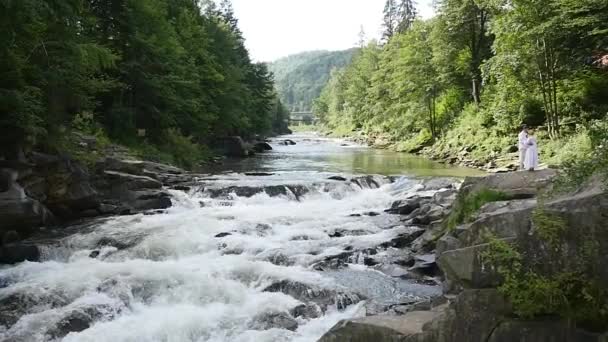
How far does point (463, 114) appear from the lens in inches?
1655

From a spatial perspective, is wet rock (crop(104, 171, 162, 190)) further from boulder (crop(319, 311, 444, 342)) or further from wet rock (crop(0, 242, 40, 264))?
boulder (crop(319, 311, 444, 342))

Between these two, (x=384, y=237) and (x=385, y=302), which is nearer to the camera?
(x=385, y=302)

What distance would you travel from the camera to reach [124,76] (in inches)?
1114

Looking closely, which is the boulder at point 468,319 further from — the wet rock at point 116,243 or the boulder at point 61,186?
the boulder at point 61,186

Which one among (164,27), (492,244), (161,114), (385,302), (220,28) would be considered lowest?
(385,302)

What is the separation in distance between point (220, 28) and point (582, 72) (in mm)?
32905

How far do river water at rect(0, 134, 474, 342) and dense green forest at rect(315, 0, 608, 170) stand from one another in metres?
5.89

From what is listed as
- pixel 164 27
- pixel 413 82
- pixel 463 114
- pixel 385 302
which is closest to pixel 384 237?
pixel 385 302

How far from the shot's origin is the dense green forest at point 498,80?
2445cm

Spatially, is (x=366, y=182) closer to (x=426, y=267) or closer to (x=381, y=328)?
(x=426, y=267)

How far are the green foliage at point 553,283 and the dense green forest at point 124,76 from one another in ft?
32.9

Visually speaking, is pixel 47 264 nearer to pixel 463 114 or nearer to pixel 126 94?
pixel 126 94

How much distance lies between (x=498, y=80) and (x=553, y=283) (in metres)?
28.2

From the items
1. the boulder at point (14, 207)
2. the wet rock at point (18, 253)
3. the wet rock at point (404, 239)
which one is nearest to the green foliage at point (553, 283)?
the wet rock at point (404, 239)
